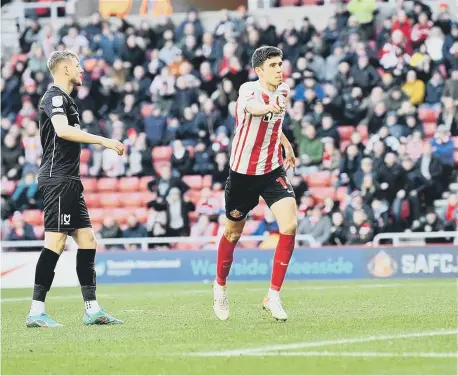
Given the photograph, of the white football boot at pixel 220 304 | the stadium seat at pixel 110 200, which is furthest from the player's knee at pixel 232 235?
the stadium seat at pixel 110 200

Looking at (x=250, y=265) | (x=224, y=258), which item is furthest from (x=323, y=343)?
(x=250, y=265)

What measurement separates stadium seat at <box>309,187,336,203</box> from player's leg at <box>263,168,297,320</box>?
12.0 metres

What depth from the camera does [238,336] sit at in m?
8.69

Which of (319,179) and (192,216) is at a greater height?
(319,179)

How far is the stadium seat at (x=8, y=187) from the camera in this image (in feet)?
81.3

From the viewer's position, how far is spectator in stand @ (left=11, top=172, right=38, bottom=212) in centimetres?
2439

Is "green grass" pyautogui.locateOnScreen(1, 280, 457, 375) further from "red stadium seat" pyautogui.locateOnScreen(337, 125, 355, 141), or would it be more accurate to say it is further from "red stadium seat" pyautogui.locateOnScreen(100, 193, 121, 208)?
"red stadium seat" pyautogui.locateOnScreen(100, 193, 121, 208)

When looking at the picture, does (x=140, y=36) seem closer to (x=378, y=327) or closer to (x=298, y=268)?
(x=298, y=268)

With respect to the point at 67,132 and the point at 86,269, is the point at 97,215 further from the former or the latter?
the point at 67,132

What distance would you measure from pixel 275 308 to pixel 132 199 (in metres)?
14.5

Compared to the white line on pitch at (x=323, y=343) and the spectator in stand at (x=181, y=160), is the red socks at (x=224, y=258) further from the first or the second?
the spectator in stand at (x=181, y=160)

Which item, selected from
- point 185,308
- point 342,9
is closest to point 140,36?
point 342,9

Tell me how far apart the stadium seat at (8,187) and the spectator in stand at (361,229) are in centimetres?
792

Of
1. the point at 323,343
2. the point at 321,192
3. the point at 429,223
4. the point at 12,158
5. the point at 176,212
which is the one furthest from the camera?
the point at 12,158
